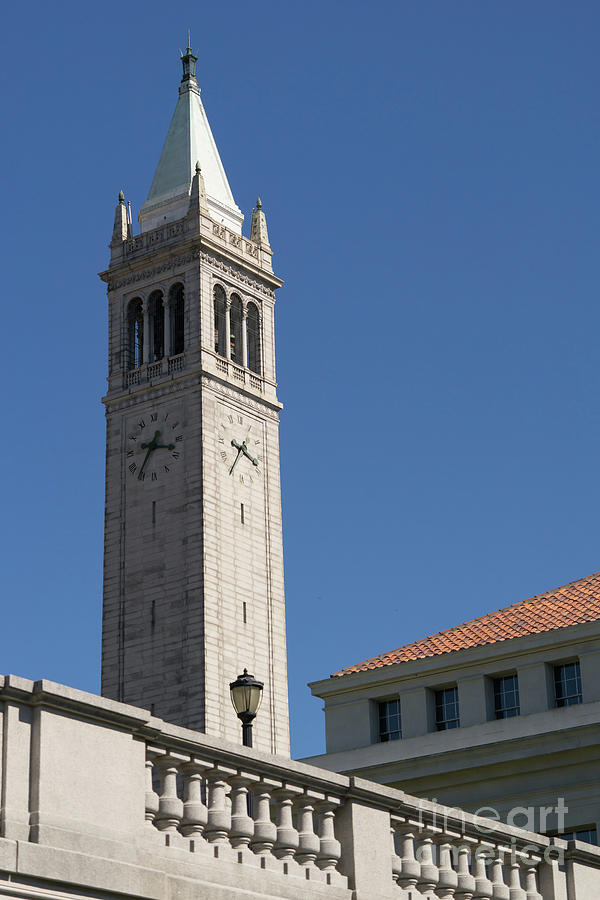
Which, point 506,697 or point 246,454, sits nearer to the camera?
point 506,697

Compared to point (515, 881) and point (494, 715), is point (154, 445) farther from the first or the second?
point (515, 881)

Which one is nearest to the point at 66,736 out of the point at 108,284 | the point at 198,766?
the point at 198,766

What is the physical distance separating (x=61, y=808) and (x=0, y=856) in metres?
0.66

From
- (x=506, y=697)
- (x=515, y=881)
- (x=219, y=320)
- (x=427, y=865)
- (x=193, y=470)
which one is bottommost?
(x=427, y=865)

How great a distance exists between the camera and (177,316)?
7838 centimetres

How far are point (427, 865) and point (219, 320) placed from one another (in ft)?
214

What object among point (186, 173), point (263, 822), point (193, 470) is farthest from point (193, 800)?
point (186, 173)

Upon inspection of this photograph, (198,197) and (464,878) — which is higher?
(198,197)

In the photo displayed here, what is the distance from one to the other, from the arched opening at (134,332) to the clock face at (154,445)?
3.98 metres

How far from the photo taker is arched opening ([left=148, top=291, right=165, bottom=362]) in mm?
78188

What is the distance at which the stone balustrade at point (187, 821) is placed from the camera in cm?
1012

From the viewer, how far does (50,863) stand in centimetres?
996

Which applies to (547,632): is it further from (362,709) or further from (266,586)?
(266,586)

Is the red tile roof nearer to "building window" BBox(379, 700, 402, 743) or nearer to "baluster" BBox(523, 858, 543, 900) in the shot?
"building window" BBox(379, 700, 402, 743)
